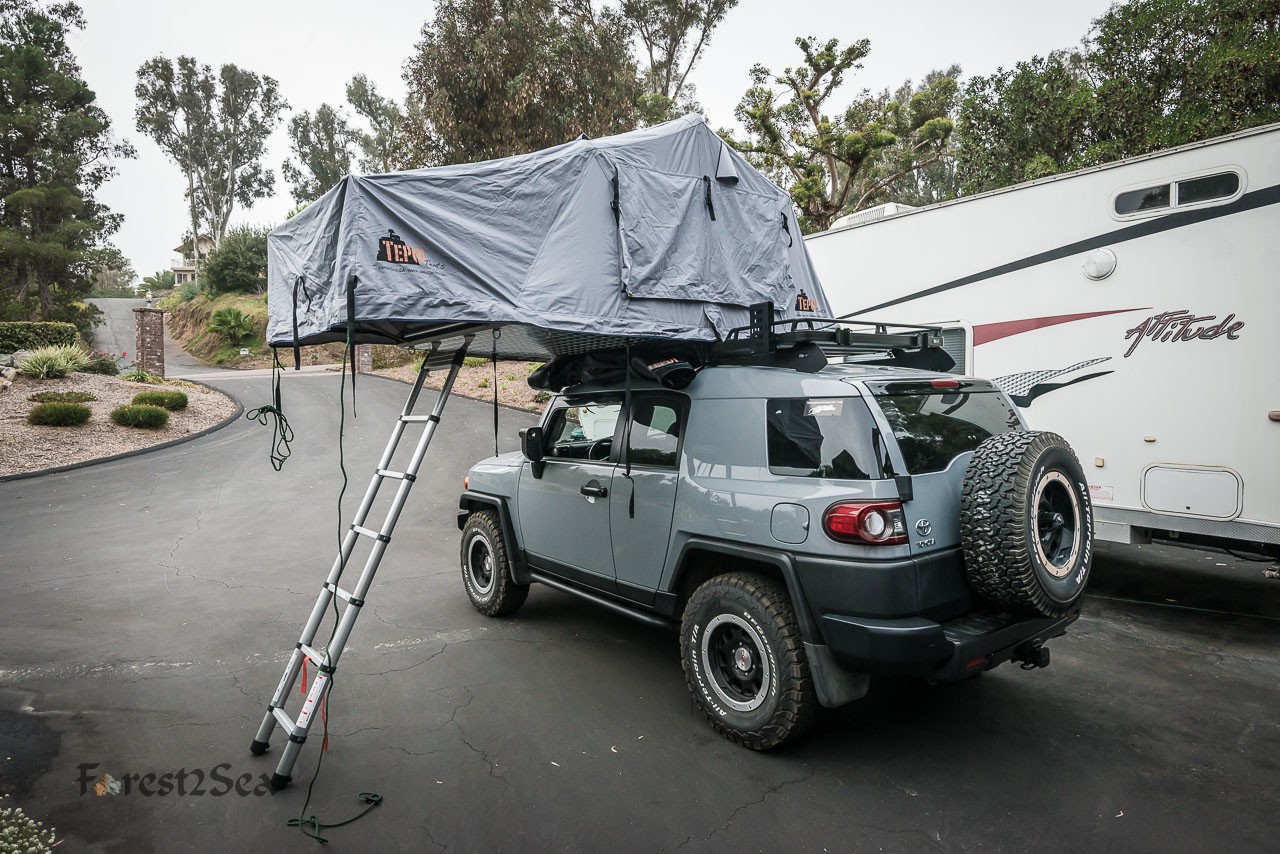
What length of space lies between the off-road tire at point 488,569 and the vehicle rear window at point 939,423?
10.1 ft

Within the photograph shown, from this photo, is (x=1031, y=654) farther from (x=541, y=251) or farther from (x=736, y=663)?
(x=541, y=251)

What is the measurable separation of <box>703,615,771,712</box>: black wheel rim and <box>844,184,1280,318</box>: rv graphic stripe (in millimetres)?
4399

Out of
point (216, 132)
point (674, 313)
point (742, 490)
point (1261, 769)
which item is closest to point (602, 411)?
point (674, 313)

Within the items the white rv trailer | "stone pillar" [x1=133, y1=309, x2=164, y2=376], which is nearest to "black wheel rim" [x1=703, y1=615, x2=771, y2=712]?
the white rv trailer

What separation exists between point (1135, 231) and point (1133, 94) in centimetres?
1593

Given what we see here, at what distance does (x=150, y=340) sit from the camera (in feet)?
67.9

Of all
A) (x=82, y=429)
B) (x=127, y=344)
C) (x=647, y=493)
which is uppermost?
(x=127, y=344)

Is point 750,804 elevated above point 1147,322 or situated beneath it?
situated beneath

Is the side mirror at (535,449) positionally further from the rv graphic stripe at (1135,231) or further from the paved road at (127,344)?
the paved road at (127,344)

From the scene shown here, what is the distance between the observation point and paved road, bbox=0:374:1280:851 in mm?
2811

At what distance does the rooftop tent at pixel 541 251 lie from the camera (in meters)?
3.19

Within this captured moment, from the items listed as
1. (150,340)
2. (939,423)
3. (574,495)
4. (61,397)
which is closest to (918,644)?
(939,423)

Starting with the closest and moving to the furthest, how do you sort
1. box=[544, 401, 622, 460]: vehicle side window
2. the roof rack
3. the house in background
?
1. the roof rack
2. box=[544, 401, 622, 460]: vehicle side window
3. the house in background

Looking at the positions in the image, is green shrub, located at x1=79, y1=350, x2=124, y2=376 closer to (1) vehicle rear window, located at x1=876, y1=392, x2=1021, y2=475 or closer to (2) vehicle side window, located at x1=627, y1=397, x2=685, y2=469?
(2) vehicle side window, located at x1=627, y1=397, x2=685, y2=469
